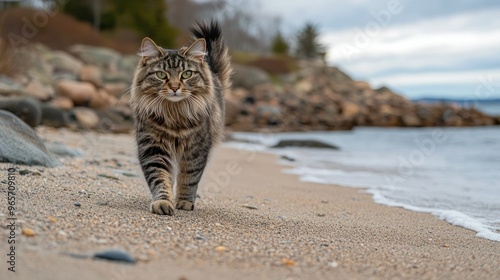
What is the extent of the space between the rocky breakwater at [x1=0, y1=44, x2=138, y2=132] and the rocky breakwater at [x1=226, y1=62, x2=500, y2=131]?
16.9 ft

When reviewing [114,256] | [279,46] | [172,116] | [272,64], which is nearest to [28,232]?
[114,256]

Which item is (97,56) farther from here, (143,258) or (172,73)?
(143,258)

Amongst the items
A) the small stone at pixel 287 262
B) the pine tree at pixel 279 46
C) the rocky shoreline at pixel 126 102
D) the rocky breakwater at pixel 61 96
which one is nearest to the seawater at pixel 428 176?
the small stone at pixel 287 262

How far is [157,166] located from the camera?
14.5 feet

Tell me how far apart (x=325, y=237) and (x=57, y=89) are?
48.3 ft

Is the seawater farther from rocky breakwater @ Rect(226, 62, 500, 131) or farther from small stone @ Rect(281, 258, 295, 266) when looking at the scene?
rocky breakwater @ Rect(226, 62, 500, 131)

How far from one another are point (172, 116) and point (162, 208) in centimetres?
79

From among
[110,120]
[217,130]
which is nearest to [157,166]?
[217,130]

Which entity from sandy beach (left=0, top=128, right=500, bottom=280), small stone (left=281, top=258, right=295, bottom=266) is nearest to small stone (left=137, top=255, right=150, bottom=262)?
sandy beach (left=0, top=128, right=500, bottom=280)

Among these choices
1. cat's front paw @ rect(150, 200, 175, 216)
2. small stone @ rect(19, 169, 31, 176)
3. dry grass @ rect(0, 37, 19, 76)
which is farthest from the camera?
dry grass @ rect(0, 37, 19, 76)

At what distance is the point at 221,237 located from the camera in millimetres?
3453

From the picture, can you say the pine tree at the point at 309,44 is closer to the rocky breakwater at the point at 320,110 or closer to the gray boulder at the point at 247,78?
the rocky breakwater at the point at 320,110

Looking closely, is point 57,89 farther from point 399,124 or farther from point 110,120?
point 399,124

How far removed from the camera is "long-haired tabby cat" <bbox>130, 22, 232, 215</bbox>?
14.3ft
